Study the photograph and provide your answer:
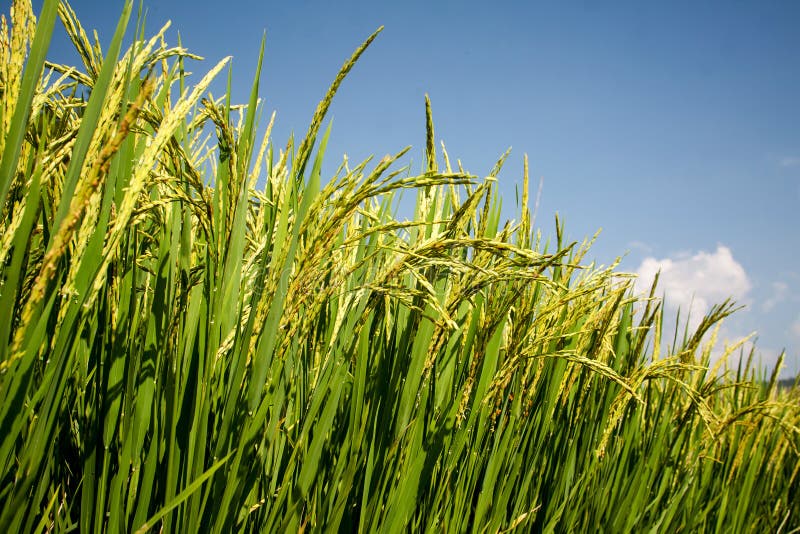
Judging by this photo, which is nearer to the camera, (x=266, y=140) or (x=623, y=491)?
(x=266, y=140)

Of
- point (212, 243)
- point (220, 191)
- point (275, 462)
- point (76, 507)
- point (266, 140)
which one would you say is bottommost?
point (76, 507)

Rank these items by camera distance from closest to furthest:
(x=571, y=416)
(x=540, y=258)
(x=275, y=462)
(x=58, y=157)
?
(x=58, y=157) → (x=540, y=258) → (x=275, y=462) → (x=571, y=416)

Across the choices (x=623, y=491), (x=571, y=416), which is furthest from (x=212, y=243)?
(x=623, y=491)

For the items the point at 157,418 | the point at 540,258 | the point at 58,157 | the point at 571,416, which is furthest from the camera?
the point at 571,416

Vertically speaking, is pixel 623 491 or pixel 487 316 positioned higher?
pixel 487 316

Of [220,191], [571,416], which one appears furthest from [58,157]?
[571,416]

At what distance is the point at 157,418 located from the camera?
1.02 metres

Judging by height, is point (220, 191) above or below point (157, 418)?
above

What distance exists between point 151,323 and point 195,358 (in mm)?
117

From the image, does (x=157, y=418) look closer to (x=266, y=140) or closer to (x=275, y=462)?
(x=275, y=462)

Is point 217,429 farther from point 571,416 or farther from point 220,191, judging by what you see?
point 571,416

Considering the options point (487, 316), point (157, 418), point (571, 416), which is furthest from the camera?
point (571, 416)

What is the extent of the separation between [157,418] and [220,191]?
0.46 m

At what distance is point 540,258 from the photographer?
45.0 inches
